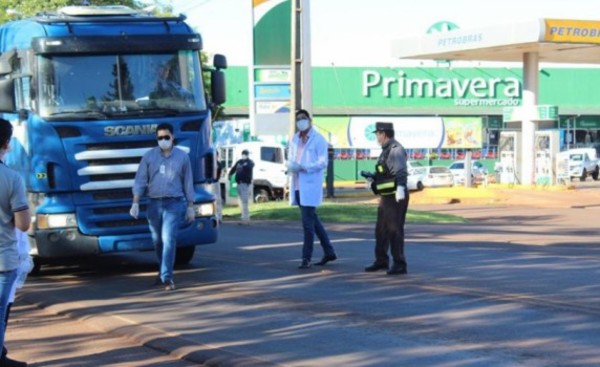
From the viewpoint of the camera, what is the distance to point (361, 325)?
962 cm

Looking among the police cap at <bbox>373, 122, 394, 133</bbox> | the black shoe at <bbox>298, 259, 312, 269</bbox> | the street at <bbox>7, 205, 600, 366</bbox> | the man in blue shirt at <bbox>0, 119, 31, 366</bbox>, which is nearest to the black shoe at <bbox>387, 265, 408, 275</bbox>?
the street at <bbox>7, 205, 600, 366</bbox>

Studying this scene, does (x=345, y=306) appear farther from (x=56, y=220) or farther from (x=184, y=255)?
(x=184, y=255)

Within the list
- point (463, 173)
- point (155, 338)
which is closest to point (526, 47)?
point (463, 173)

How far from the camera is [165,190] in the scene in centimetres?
1223

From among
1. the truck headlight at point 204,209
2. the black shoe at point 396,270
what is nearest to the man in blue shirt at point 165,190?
the truck headlight at point 204,209

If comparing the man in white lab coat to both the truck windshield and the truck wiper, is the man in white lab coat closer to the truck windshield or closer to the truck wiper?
the truck windshield

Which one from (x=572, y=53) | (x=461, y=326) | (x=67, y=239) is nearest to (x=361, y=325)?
(x=461, y=326)

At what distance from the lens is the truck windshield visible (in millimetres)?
13320

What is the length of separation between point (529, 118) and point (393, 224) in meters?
33.1

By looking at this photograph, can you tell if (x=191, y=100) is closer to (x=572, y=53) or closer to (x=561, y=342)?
(x=561, y=342)

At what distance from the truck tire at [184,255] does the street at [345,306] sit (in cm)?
19

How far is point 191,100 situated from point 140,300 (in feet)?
10.4

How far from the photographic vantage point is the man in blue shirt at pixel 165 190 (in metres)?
12.3

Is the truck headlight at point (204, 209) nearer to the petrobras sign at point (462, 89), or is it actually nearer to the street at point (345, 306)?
the street at point (345, 306)
